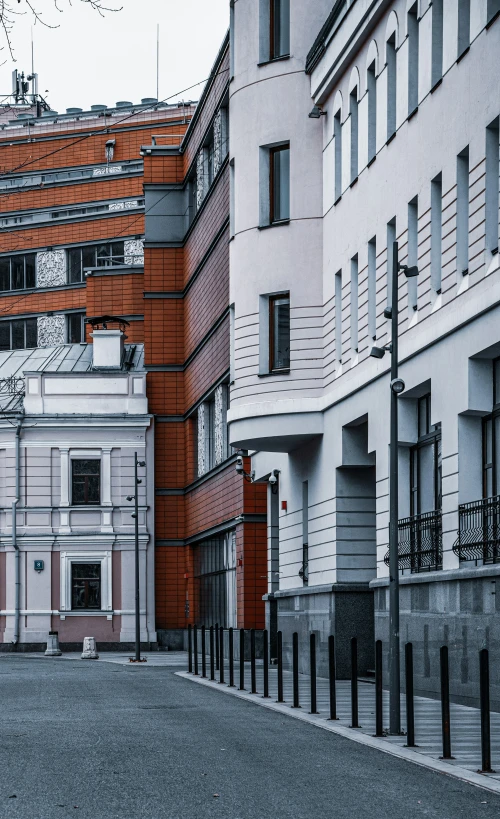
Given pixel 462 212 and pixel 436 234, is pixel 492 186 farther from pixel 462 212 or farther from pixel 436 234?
pixel 436 234

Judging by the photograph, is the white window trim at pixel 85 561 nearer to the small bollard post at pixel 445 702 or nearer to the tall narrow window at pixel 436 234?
the tall narrow window at pixel 436 234

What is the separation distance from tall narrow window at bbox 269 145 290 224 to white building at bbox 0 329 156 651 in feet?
74.7

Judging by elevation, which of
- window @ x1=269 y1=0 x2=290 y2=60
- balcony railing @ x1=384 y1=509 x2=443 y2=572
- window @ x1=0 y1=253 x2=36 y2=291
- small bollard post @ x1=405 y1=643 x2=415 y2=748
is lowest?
small bollard post @ x1=405 y1=643 x2=415 y2=748

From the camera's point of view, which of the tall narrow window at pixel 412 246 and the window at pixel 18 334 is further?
the window at pixel 18 334

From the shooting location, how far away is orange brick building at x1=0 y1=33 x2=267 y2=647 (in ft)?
138

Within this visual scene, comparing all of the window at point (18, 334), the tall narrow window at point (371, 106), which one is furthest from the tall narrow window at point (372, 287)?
the window at point (18, 334)

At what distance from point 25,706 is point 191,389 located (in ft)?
103

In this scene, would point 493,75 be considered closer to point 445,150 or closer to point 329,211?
point 445,150

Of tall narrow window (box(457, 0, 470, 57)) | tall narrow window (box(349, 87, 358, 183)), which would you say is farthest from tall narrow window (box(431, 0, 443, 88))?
tall narrow window (box(349, 87, 358, 183))

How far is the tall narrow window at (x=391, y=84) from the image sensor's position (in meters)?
24.1

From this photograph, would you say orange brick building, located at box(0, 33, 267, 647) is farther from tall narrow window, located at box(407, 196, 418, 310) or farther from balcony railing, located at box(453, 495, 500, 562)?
balcony railing, located at box(453, 495, 500, 562)

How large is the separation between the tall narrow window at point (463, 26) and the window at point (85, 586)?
109ft

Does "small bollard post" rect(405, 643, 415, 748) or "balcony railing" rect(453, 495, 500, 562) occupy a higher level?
"balcony railing" rect(453, 495, 500, 562)

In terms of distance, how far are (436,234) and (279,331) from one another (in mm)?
8196
